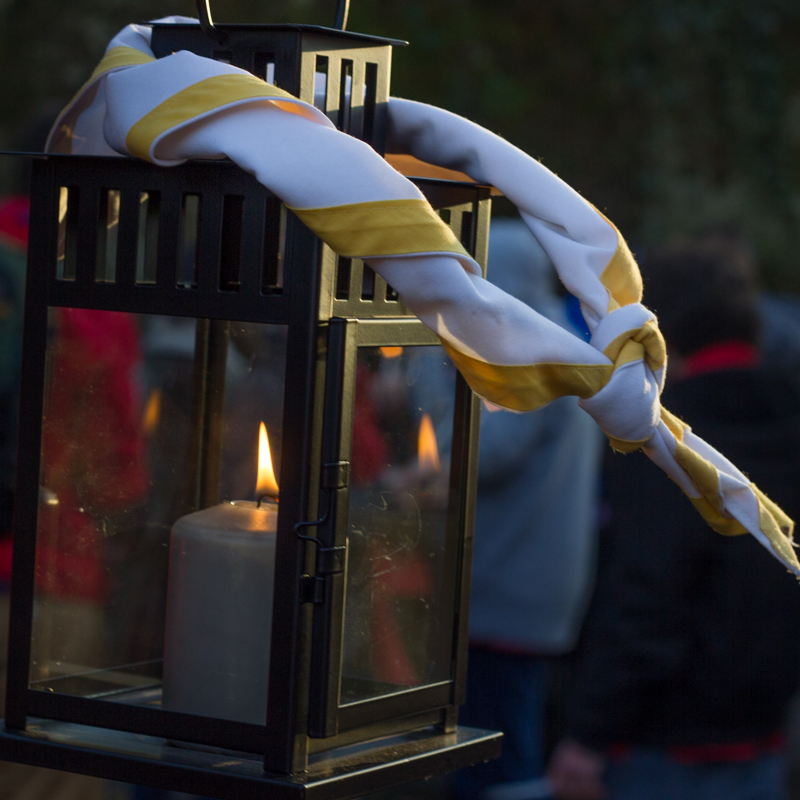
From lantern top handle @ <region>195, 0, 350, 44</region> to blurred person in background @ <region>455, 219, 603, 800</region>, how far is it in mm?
1750

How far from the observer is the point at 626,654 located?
6.75 ft

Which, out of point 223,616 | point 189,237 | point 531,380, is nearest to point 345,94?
point 531,380

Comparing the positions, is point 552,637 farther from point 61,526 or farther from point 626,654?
point 61,526

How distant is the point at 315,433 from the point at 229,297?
4.0 inches

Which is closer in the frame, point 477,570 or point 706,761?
point 706,761

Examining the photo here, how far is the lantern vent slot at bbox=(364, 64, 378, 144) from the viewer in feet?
2.57

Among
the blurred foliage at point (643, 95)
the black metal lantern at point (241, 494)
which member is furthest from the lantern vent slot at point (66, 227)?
the blurred foliage at point (643, 95)

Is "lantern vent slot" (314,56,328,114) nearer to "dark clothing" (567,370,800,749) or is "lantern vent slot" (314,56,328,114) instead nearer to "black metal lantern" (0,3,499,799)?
"black metal lantern" (0,3,499,799)

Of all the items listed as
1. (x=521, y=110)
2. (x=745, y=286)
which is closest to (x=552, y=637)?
(x=745, y=286)

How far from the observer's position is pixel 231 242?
758mm

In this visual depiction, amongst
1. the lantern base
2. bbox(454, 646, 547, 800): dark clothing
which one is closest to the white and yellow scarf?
the lantern base

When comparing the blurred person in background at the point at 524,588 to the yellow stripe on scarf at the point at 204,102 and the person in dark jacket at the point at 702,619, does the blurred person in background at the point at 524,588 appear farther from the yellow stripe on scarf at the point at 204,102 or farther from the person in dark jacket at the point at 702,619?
the yellow stripe on scarf at the point at 204,102

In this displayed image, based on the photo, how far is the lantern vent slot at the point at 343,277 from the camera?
0.73 metres

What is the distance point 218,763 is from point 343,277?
1.02 feet
